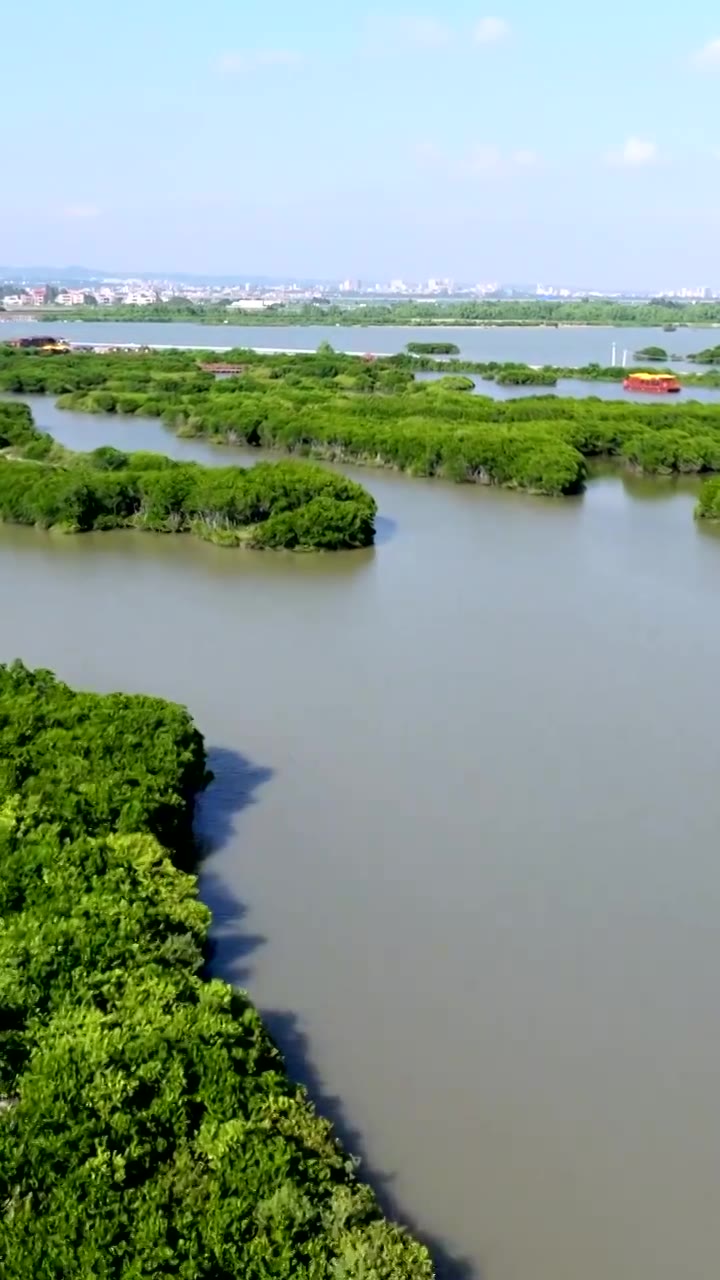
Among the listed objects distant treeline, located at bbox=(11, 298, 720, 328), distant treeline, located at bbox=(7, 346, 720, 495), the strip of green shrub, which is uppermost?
distant treeline, located at bbox=(11, 298, 720, 328)

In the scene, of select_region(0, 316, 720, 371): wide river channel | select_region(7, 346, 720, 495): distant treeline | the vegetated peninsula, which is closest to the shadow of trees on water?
the vegetated peninsula

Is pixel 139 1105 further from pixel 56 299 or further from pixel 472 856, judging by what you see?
pixel 56 299

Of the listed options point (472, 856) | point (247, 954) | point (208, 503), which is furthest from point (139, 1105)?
point (208, 503)

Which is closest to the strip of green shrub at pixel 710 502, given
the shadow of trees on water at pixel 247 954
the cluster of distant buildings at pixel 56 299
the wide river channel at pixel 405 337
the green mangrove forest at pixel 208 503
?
the green mangrove forest at pixel 208 503

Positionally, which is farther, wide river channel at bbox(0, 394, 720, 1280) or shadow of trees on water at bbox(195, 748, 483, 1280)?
wide river channel at bbox(0, 394, 720, 1280)

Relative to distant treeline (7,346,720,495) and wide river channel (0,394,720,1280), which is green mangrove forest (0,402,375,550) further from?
distant treeline (7,346,720,495)

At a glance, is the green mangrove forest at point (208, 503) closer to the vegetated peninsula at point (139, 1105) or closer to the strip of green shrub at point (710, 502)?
the strip of green shrub at point (710, 502)
